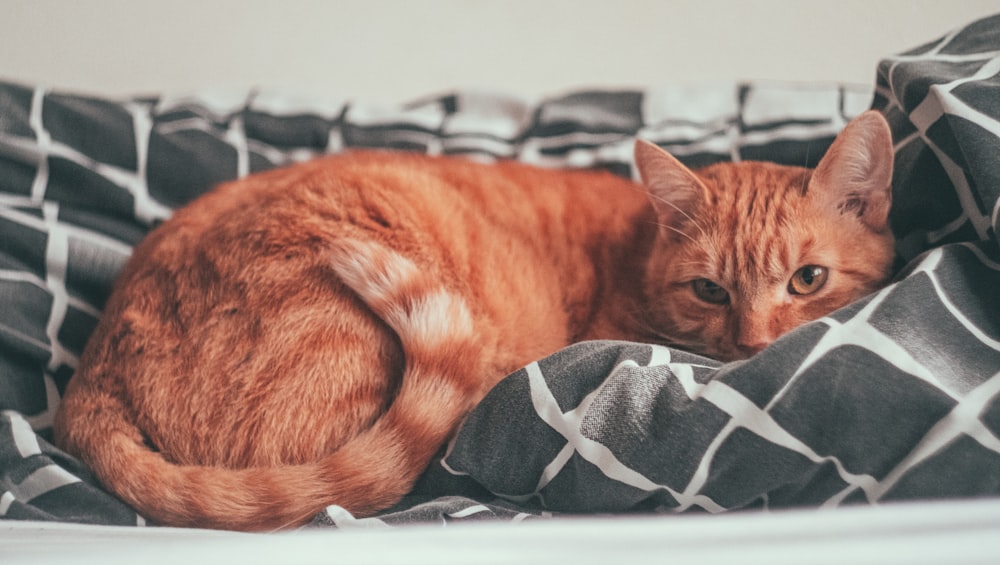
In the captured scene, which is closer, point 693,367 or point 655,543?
point 655,543

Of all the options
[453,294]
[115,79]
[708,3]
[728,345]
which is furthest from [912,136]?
[115,79]

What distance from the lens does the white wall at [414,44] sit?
2340mm

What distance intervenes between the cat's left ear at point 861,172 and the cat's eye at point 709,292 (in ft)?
0.89

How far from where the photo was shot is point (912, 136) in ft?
4.57

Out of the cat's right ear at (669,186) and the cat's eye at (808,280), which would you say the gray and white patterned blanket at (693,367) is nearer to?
the cat's eye at (808,280)

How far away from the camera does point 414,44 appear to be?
2480mm

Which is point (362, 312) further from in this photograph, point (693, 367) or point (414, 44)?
point (414, 44)

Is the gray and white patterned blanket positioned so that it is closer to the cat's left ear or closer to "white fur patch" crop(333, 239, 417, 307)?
the cat's left ear

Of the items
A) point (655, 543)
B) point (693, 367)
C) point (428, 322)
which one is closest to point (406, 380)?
point (428, 322)

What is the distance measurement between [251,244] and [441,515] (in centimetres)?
66

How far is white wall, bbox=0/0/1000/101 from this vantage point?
2.34 meters

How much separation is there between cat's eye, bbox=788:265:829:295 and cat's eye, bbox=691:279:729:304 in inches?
5.4

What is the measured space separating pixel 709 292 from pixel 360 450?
31.1 inches

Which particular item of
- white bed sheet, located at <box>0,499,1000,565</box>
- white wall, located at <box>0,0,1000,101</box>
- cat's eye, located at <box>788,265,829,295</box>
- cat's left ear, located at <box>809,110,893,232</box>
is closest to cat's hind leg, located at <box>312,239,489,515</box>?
white bed sheet, located at <box>0,499,1000,565</box>
